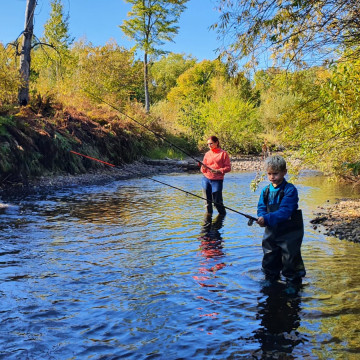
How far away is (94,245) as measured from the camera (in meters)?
7.31

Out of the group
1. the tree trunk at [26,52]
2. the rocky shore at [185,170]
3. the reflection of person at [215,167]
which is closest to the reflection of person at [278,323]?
the rocky shore at [185,170]

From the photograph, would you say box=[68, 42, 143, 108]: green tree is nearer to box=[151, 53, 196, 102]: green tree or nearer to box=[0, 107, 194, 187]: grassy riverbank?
box=[0, 107, 194, 187]: grassy riverbank

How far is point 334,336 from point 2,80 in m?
16.2

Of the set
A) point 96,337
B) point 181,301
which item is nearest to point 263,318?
point 181,301

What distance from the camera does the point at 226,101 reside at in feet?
115

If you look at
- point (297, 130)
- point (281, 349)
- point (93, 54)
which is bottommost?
point (281, 349)

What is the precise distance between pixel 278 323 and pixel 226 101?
105ft

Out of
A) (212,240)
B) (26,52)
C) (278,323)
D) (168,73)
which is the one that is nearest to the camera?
(278,323)

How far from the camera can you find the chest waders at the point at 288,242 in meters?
4.86

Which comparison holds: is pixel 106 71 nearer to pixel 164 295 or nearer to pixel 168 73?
pixel 164 295

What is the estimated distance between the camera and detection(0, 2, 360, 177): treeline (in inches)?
306

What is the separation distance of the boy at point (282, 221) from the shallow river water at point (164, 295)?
0.35m

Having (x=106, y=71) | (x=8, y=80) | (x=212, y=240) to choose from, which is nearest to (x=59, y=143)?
(x=8, y=80)

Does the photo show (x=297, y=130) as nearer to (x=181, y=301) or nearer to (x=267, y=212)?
(x=267, y=212)
